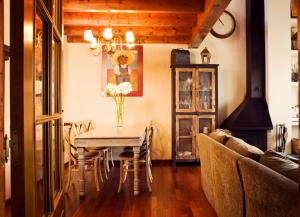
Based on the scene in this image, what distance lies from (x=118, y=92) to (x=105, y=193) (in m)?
1.57

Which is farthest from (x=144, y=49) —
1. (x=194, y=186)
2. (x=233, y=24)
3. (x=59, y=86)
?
(x=59, y=86)

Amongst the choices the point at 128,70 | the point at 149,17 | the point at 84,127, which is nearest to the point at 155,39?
A: the point at 128,70

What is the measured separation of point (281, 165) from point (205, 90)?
3.18 m

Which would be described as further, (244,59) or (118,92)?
(244,59)

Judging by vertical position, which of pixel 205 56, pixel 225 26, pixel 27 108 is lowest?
pixel 27 108

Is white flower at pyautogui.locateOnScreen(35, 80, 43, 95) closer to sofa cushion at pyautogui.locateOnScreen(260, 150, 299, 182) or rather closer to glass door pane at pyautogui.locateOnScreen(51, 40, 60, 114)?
glass door pane at pyautogui.locateOnScreen(51, 40, 60, 114)

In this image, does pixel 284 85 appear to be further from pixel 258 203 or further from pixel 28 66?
pixel 28 66

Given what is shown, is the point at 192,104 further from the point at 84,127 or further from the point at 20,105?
the point at 20,105

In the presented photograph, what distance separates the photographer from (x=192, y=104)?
4.59 meters

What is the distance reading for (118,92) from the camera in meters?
4.00

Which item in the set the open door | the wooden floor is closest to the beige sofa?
the wooden floor

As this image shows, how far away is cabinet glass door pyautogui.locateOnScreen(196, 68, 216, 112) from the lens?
4582 mm

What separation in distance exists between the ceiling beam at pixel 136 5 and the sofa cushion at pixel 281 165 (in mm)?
2313

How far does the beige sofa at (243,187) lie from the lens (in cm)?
121
